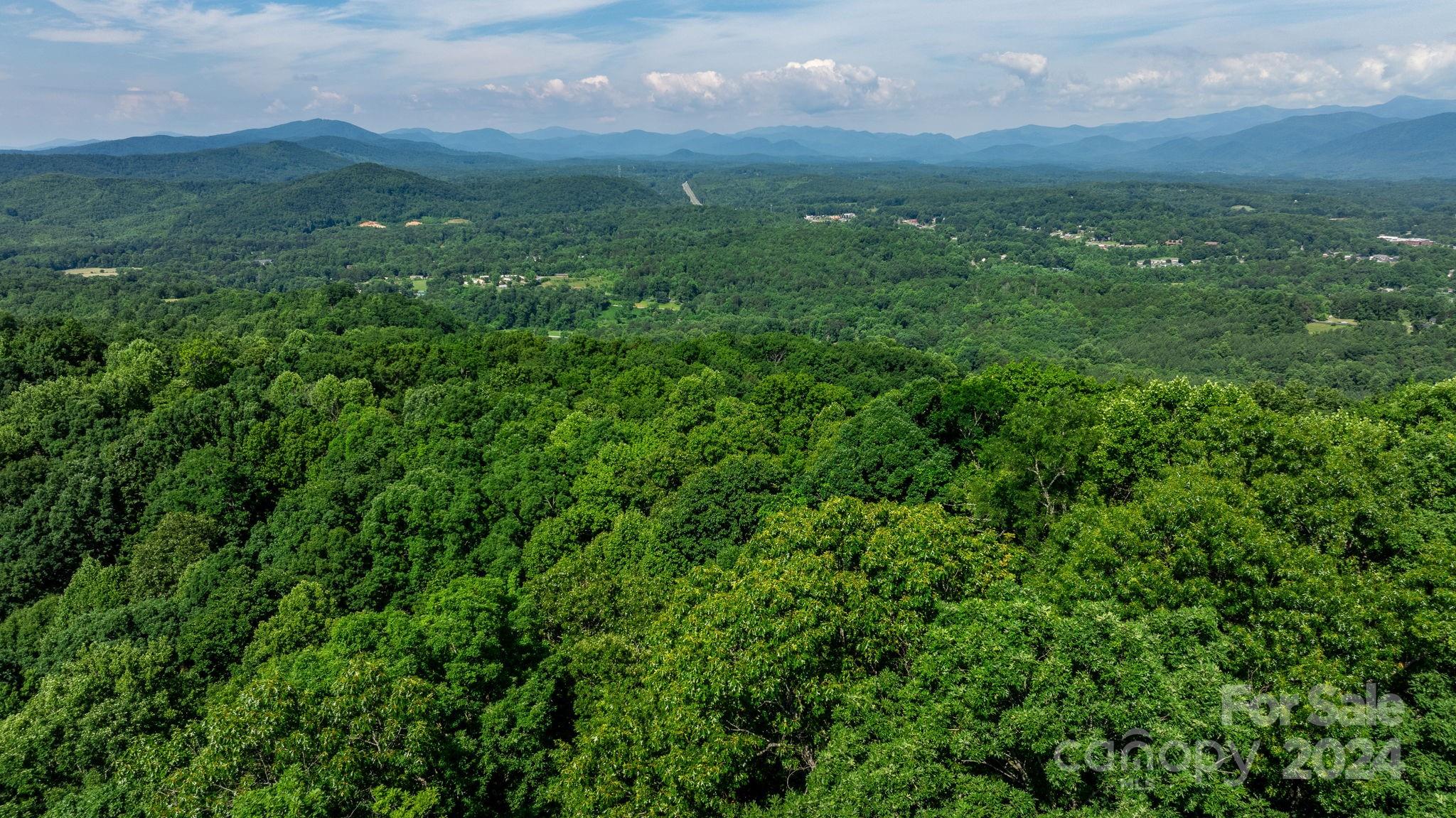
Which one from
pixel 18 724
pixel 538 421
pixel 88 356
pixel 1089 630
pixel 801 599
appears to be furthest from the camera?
pixel 88 356

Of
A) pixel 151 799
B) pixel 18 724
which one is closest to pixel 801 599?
pixel 151 799

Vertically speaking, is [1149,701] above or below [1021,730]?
above

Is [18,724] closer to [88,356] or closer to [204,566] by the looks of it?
[204,566]

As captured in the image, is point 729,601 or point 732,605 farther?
point 729,601

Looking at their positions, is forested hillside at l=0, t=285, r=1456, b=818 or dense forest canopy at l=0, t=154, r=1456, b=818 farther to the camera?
forested hillside at l=0, t=285, r=1456, b=818

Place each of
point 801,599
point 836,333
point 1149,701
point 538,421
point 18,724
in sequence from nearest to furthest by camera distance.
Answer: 1. point 1149,701
2. point 801,599
3. point 18,724
4. point 538,421
5. point 836,333

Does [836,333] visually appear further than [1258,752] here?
Yes

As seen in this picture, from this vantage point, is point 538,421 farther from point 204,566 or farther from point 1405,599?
point 1405,599

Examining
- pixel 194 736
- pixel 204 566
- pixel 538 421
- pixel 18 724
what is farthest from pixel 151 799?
pixel 538 421

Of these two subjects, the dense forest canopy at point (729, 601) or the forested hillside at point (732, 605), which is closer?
the dense forest canopy at point (729, 601)
